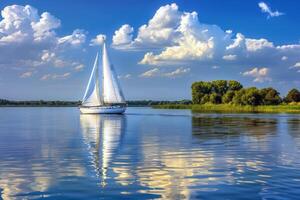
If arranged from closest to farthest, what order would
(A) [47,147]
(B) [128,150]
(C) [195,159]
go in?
(C) [195,159] → (B) [128,150] → (A) [47,147]

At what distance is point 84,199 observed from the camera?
15.7 meters

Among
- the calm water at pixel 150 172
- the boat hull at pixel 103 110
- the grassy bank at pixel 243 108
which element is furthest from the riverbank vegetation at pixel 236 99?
the calm water at pixel 150 172

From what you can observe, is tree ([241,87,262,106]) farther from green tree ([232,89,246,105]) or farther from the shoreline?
the shoreline

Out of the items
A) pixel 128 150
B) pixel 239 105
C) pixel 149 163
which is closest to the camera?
pixel 149 163

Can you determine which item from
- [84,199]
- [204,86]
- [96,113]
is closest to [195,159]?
[84,199]

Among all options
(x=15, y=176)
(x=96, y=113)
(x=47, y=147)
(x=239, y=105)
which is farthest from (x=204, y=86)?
A: (x=15, y=176)

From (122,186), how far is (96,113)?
95482 millimetres

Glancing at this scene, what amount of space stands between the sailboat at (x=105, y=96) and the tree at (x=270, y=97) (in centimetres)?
5894

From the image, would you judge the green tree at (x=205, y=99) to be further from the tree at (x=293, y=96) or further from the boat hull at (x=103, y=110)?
the boat hull at (x=103, y=110)

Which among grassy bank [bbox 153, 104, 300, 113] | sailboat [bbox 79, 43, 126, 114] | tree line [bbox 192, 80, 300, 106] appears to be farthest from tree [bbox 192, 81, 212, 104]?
sailboat [bbox 79, 43, 126, 114]

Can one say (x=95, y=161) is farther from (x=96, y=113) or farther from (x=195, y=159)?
(x=96, y=113)

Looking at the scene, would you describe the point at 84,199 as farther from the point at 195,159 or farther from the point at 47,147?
the point at 47,147

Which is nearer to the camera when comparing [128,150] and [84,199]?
[84,199]

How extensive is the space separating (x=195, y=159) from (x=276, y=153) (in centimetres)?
628
